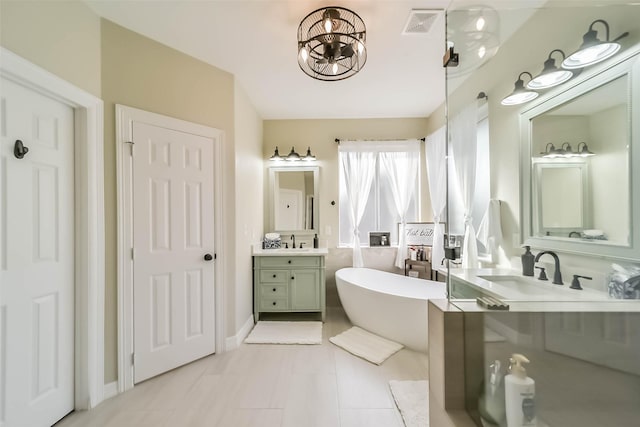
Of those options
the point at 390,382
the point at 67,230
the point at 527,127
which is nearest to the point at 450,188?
the point at 527,127

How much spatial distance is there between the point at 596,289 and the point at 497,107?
1.12 metres

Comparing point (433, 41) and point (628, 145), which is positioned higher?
point (433, 41)

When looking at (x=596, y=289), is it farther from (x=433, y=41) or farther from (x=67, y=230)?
(x=67, y=230)

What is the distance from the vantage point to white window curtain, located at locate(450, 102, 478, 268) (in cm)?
153

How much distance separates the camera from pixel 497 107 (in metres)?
1.58

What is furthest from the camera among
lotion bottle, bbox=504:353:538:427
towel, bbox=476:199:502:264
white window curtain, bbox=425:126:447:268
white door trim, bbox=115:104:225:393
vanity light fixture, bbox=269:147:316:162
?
vanity light fixture, bbox=269:147:316:162

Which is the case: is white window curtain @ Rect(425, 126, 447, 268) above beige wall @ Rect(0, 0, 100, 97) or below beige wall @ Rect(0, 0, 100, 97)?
below

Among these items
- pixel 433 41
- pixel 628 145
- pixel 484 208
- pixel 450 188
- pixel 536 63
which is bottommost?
pixel 484 208

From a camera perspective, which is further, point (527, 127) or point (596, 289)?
point (527, 127)

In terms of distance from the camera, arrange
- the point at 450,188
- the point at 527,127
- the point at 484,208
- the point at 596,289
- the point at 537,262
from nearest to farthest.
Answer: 1. the point at 596,289
2. the point at 537,262
3. the point at 527,127
4. the point at 450,188
5. the point at 484,208

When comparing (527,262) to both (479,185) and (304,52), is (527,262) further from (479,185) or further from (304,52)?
(304,52)

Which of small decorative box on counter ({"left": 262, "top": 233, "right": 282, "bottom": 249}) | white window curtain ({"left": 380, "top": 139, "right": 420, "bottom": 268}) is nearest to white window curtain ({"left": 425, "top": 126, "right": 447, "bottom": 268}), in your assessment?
white window curtain ({"left": 380, "top": 139, "right": 420, "bottom": 268})

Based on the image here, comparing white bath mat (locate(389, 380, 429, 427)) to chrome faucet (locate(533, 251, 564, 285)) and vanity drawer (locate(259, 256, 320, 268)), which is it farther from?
vanity drawer (locate(259, 256, 320, 268))

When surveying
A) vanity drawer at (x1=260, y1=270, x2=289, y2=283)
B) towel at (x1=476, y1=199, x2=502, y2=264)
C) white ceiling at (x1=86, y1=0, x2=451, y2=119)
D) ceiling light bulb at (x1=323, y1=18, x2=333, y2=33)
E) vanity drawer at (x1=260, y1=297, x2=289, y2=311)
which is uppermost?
white ceiling at (x1=86, y1=0, x2=451, y2=119)
